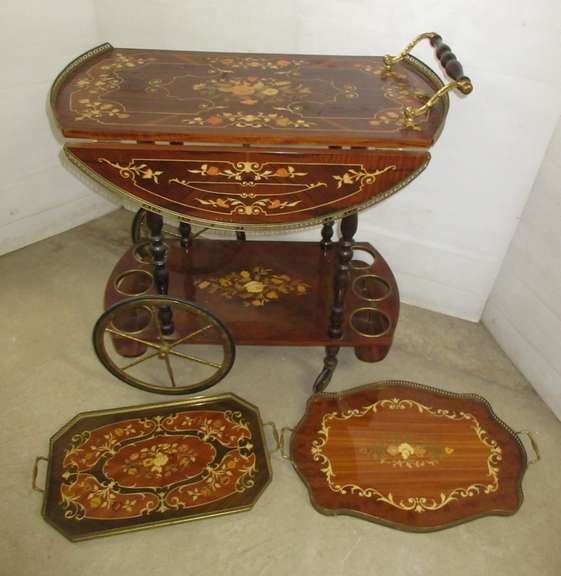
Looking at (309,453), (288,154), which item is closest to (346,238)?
(288,154)

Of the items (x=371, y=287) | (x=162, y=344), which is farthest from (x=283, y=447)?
(x=371, y=287)

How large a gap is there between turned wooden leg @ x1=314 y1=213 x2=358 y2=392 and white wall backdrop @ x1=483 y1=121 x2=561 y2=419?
2.79ft

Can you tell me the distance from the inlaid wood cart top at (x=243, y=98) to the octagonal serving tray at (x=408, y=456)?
1114 millimetres

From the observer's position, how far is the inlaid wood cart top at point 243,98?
1669 mm

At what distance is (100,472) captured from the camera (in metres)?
1.99

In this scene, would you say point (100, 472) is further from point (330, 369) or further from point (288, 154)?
point (288, 154)

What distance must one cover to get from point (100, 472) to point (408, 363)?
1.42 meters

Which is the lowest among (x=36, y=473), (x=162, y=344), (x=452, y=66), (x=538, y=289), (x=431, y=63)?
(x=36, y=473)

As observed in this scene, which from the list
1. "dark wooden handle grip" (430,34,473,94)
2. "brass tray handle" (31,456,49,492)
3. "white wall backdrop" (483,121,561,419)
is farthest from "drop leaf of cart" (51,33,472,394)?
"white wall backdrop" (483,121,561,419)

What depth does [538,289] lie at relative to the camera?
2.33 meters

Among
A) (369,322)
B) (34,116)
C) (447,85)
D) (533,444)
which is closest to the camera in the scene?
(447,85)

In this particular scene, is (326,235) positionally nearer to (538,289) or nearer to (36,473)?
(538,289)

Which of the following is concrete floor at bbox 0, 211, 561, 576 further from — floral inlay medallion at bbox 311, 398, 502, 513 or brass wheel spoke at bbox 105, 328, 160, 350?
brass wheel spoke at bbox 105, 328, 160, 350

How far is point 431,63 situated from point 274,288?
118 centimetres
